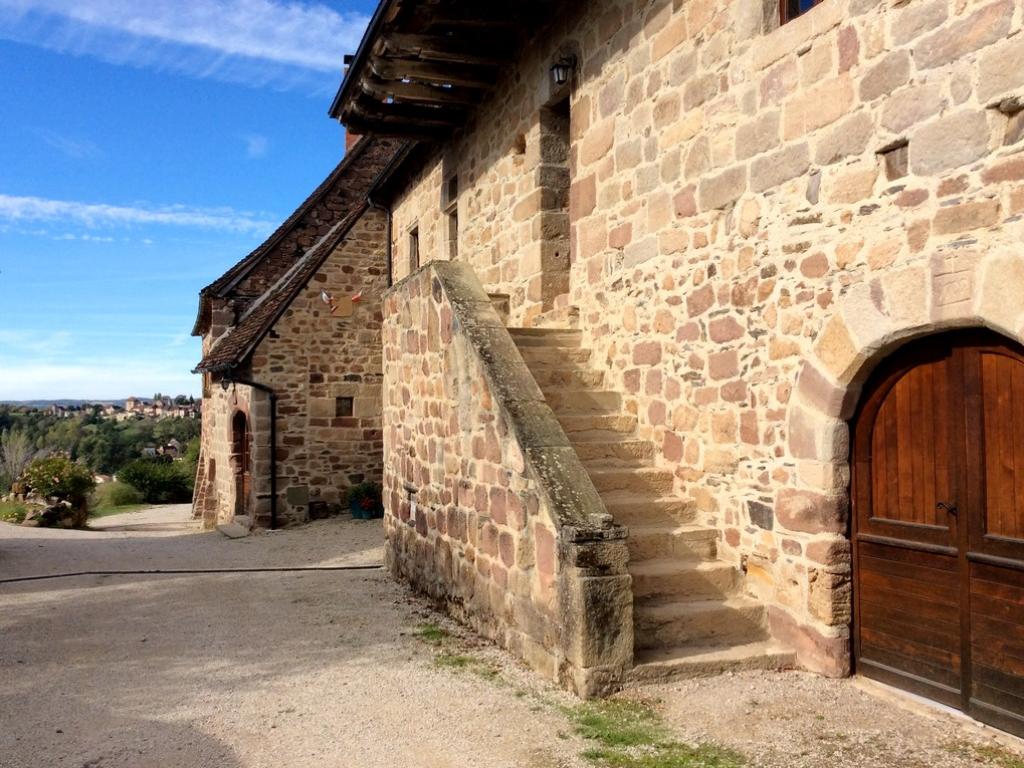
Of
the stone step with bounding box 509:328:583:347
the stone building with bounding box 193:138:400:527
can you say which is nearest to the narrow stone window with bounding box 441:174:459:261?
the stone step with bounding box 509:328:583:347

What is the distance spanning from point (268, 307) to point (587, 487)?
1126 cm

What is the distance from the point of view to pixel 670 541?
4895 millimetres

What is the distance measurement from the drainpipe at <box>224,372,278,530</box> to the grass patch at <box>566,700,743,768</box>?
1013cm

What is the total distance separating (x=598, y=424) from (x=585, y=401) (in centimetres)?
28

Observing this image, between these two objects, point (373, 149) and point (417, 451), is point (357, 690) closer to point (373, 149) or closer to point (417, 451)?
point (417, 451)

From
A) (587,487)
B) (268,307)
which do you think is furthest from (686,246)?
(268,307)

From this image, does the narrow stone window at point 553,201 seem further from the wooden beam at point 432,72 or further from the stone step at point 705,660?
the stone step at point 705,660

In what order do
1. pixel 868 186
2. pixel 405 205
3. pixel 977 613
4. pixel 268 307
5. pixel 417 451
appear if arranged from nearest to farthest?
pixel 977 613 → pixel 868 186 → pixel 417 451 → pixel 405 205 → pixel 268 307

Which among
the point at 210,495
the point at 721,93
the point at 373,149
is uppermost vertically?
the point at 373,149

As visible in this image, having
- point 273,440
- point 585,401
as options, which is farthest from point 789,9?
point 273,440

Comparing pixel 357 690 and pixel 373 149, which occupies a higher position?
pixel 373 149

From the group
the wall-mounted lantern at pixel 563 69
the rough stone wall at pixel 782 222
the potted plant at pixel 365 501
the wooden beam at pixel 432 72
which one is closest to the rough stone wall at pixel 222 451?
the potted plant at pixel 365 501

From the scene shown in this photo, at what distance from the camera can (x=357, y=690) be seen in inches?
173

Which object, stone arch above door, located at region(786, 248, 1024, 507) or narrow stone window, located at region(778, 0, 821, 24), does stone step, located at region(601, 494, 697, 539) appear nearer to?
stone arch above door, located at region(786, 248, 1024, 507)
